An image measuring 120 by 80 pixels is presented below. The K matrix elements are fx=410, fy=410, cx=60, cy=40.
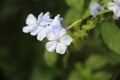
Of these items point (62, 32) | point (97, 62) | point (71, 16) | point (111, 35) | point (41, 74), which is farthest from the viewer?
point (41, 74)

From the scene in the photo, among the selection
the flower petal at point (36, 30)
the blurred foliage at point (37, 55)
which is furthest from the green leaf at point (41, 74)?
the flower petal at point (36, 30)

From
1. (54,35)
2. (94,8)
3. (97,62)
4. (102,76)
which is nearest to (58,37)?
(54,35)

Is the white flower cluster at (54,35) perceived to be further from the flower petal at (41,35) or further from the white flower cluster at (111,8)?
the white flower cluster at (111,8)

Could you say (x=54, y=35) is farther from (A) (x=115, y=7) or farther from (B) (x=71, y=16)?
(B) (x=71, y=16)

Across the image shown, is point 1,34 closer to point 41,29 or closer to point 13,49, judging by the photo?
point 13,49

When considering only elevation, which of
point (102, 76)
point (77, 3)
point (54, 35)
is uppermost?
point (77, 3)

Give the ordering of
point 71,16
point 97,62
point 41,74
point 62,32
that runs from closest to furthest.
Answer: point 62,32 → point 71,16 → point 97,62 → point 41,74

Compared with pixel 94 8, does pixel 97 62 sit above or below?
below
